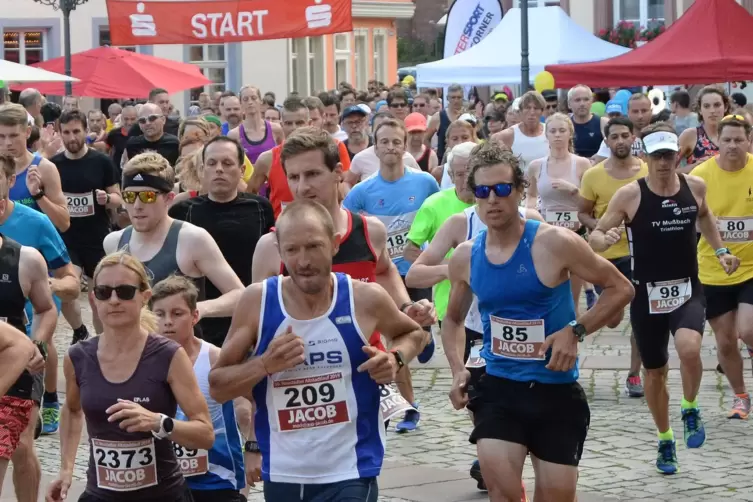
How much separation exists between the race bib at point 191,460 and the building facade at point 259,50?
34299mm

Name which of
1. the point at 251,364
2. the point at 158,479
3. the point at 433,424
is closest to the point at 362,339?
the point at 251,364

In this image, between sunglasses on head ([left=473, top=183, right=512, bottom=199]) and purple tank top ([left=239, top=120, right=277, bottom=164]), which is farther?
purple tank top ([left=239, top=120, right=277, bottom=164])

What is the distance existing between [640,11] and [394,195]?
31328mm

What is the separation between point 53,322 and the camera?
23.1ft

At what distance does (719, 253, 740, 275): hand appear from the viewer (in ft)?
29.6

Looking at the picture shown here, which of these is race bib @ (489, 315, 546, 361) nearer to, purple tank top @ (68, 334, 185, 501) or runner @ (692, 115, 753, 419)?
purple tank top @ (68, 334, 185, 501)

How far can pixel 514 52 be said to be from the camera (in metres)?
24.5

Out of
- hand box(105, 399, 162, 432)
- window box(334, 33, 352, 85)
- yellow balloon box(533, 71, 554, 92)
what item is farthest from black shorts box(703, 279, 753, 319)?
window box(334, 33, 352, 85)

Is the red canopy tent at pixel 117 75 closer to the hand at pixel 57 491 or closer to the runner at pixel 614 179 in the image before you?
the runner at pixel 614 179

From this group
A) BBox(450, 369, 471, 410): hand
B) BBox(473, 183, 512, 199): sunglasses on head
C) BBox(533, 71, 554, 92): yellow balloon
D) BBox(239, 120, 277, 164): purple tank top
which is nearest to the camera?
BBox(473, 183, 512, 199): sunglasses on head

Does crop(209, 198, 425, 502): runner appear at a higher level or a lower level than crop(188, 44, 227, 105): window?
lower

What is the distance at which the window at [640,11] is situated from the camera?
4016cm

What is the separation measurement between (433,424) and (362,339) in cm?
491

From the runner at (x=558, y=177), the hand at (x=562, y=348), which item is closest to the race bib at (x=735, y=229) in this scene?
the runner at (x=558, y=177)
